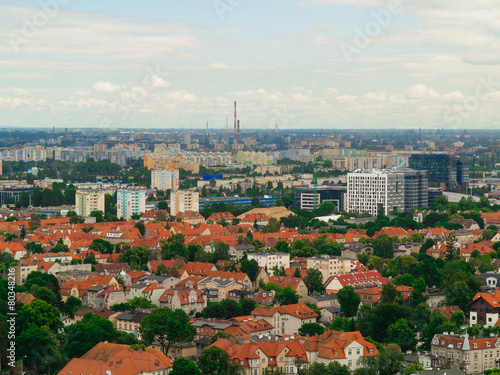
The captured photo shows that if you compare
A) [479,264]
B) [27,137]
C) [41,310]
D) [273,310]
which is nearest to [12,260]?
[41,310]

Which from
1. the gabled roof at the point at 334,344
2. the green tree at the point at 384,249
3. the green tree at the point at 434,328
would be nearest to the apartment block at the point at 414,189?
the green tree at the point at 384,249

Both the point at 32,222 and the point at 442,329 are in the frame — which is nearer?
the point at 442,329

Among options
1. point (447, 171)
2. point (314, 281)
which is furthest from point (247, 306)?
point (447, 171)

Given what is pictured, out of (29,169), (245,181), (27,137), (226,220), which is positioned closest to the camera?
(226,220)

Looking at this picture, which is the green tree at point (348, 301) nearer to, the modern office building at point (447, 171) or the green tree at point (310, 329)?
the green tree at point (310, 329)

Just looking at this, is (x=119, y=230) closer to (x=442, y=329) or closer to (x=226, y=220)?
(x=226, y=220)

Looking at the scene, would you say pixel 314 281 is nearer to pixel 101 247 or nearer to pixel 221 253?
pixel 221 253

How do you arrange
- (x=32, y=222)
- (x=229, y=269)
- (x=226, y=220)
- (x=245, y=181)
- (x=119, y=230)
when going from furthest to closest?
(x=245, y=181)
(x=226, y=220)
(x=32, y=222)
(x=119, y=230)
(x=229, y=269)
